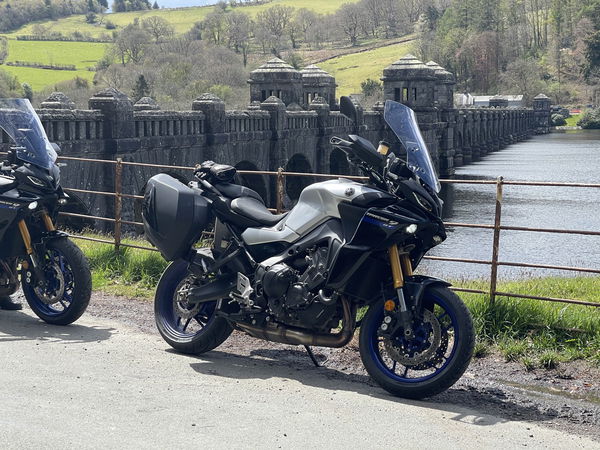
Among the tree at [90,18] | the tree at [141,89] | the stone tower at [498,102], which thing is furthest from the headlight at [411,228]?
the tree at [90,18]

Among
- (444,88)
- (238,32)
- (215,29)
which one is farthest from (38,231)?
(215,29)

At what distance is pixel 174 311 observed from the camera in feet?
22.0

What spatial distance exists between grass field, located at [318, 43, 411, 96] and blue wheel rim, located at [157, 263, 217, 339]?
408ft

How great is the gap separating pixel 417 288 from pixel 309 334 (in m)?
0.79

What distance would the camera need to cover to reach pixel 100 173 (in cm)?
2286

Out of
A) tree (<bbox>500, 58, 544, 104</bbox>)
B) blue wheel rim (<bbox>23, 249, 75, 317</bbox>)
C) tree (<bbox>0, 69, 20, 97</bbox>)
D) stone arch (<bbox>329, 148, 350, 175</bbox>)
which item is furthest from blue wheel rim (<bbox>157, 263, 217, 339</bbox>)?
tree (<bbox>500, 58, 544, 104</bbox>)

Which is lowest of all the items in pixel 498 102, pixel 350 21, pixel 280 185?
pixel 498 102

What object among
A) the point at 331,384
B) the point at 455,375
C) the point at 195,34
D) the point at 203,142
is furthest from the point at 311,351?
the point at 195,34

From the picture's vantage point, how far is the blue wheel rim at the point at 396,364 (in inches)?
214

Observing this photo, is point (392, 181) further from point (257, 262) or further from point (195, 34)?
point (195, 34)

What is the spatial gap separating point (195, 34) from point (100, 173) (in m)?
137

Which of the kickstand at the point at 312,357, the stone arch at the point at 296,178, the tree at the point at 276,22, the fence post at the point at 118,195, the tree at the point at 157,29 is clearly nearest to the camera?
the kickstand at the point at 312,357

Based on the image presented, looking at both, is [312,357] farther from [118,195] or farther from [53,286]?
[118,195]

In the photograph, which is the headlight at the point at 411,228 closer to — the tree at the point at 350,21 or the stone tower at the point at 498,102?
the stone tower at the point at 498,102
